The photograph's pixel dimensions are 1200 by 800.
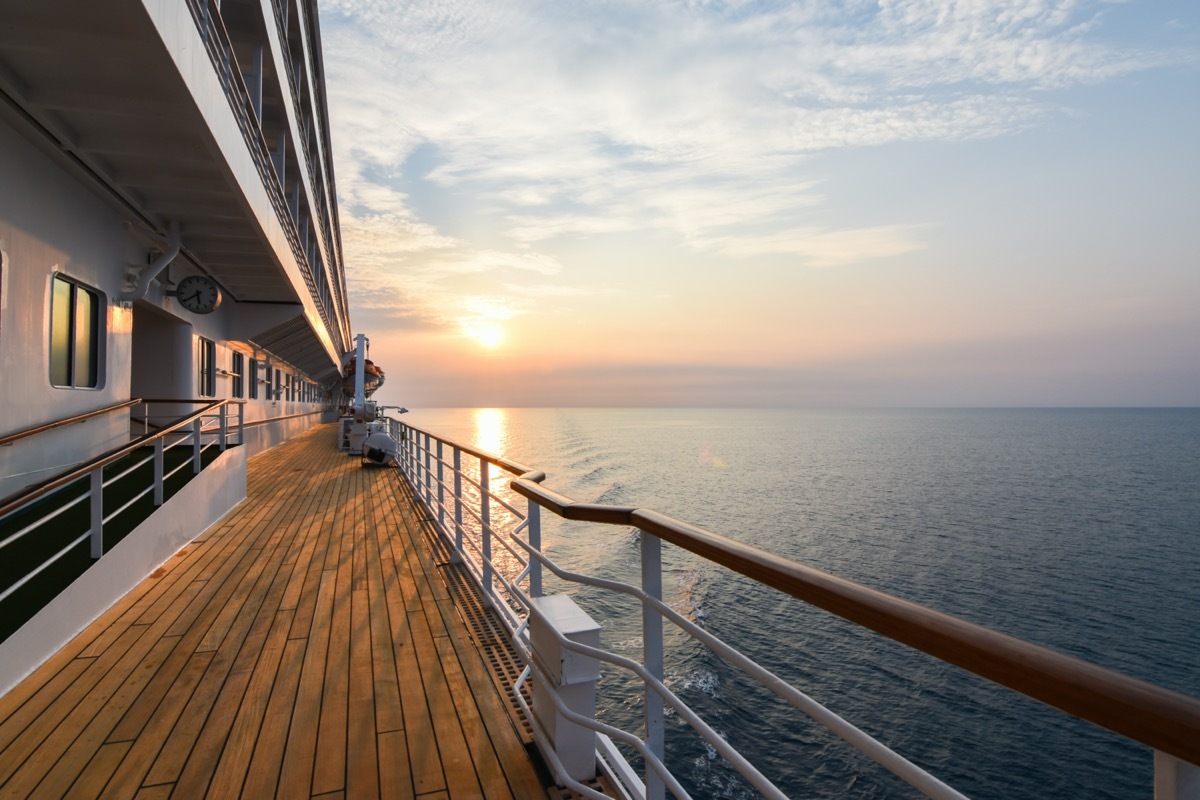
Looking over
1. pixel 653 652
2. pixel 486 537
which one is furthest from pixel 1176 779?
pixel 486 537

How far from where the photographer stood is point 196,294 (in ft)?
27.3

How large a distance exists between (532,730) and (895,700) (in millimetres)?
9838

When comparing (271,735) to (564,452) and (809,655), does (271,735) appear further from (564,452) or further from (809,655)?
(564,452)

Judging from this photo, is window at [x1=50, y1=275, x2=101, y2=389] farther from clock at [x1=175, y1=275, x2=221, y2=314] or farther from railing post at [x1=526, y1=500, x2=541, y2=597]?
railing post at [x1=526, y1=500, x2=541, y2=597]

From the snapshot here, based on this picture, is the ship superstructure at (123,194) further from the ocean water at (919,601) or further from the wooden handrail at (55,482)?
the ocean water at (919,601)

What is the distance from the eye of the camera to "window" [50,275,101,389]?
5586 millimetres

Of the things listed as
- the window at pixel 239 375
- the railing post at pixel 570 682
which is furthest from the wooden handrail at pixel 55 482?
the window at pixel 239 375

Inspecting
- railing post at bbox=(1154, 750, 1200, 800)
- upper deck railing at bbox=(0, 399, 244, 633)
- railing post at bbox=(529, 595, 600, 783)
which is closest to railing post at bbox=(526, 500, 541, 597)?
railing post at bbox=(529, 595, 600, 783)

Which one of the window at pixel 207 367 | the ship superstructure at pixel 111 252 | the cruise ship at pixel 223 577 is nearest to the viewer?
the cruise ship at pixel 223 577

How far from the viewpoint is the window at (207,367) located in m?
10.4

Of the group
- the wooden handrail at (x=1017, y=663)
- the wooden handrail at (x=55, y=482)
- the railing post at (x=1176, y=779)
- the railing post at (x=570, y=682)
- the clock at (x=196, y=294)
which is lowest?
the railing post at (x=570, y=682)

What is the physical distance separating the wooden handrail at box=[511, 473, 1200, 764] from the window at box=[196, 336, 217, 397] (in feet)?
35.8

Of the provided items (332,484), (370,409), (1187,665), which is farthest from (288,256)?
(1187,665)

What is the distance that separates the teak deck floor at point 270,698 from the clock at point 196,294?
4234 mm
